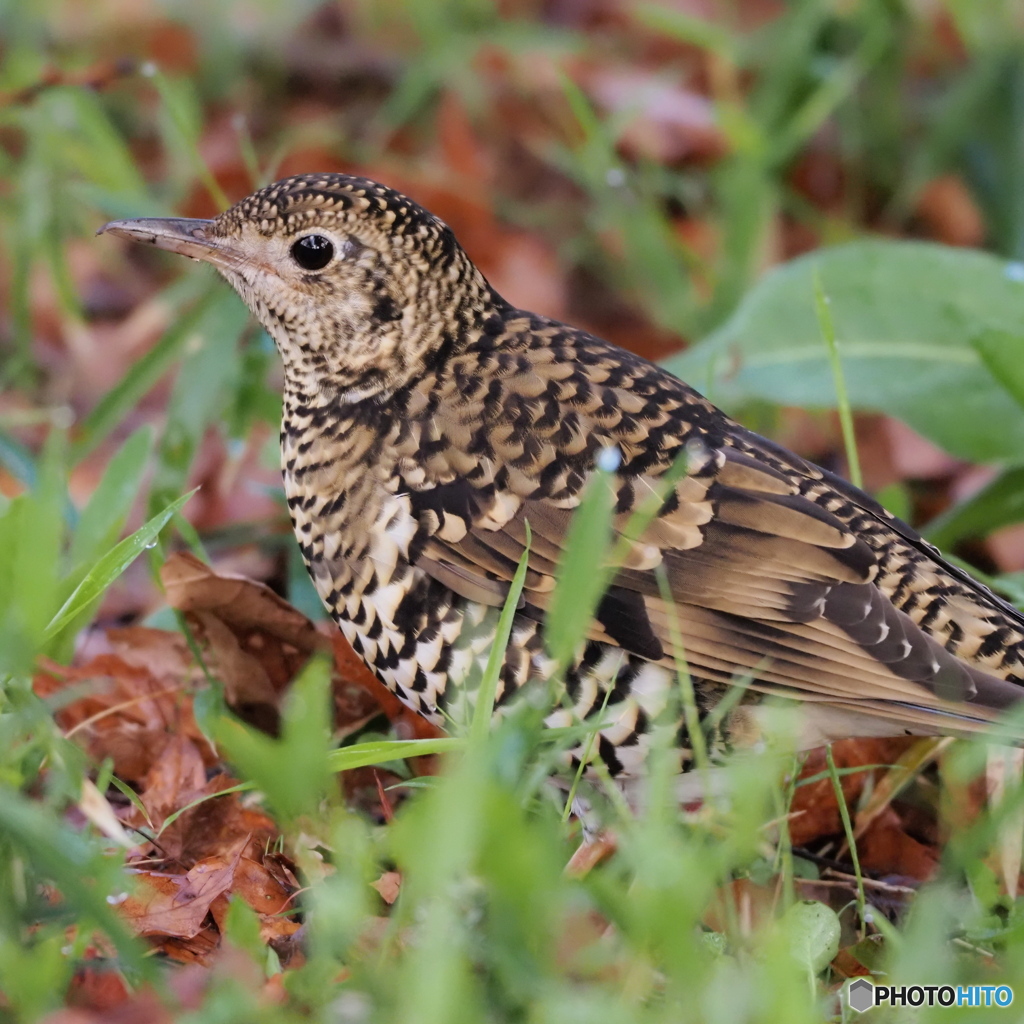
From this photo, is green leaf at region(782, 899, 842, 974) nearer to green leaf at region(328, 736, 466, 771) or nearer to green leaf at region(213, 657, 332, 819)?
green leaf at region(328, 736, 466, 771)

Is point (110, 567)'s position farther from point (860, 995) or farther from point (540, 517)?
point (860, 995)

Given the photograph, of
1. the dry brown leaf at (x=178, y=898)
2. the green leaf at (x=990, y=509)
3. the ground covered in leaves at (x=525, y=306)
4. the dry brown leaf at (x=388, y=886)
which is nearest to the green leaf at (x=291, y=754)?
the ground covered in leaves at (x=525, y=306)

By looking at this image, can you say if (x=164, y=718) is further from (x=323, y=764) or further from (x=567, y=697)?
(x=323, y=764)

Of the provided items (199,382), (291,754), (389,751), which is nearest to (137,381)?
(199,382)

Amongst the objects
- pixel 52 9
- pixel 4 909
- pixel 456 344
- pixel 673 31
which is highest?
pixel 52 9

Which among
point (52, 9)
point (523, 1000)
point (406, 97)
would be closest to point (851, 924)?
point (523, 1000)

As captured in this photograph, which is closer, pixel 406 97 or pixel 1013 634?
pixel 1013 634
